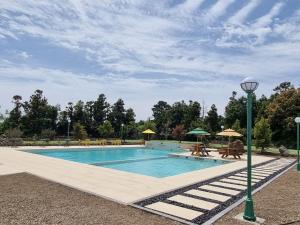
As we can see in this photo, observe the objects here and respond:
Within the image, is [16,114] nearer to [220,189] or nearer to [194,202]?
[220,189]

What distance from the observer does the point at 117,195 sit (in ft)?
26.0

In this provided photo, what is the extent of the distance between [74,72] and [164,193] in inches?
752

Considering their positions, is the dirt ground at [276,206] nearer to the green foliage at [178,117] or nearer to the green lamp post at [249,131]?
the green lamp post at [249,131]

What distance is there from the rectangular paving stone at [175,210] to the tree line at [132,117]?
25.1 m

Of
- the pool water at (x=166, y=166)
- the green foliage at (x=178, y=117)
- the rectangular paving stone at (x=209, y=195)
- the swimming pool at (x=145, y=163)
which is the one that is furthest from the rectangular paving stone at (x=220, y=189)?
the green foliage at (x=178, y=117)

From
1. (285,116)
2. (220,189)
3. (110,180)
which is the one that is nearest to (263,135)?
(285,116)

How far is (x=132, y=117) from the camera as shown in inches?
1900

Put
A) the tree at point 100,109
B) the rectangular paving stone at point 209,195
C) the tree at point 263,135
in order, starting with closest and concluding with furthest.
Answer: the rectangular paving stone at point 209,195, the tree at point 263,135, the tree at point 100,109

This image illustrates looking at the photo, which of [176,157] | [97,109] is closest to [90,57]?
A: [176,157]

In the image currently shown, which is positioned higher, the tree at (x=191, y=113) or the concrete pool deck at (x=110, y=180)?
the tree at (x=191, y=113)

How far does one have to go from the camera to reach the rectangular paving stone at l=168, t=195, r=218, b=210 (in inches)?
279

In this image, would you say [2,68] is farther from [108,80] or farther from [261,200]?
[261,200]

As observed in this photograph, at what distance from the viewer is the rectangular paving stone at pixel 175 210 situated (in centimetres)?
634

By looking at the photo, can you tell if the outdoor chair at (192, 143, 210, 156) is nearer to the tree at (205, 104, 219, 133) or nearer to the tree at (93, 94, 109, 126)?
the tree at (205, 104, 219, 133)
